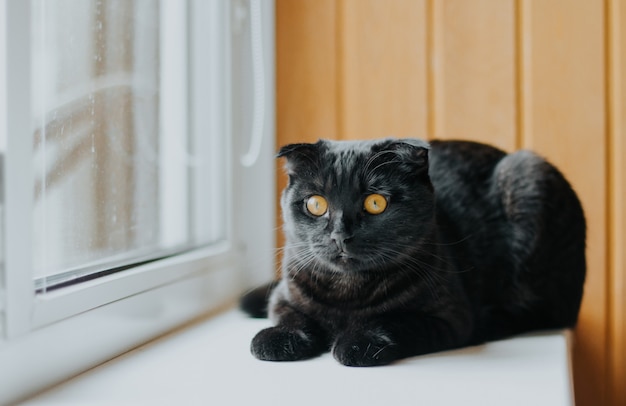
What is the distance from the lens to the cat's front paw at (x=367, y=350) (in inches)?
39.7

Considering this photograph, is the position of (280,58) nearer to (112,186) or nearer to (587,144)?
(112,186)

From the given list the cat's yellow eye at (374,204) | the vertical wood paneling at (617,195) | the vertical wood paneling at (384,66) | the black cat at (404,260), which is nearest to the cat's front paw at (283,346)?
the black cat at (404,260)

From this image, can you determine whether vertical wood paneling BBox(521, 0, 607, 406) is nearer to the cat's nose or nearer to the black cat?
the black cat

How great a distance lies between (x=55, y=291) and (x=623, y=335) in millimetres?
1315

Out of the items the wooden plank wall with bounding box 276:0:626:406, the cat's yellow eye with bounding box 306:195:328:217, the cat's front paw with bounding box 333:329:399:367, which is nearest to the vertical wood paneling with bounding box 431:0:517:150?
the wooden plank wall with bounding box 276:0:626:406

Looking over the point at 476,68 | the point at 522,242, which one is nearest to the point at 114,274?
the point at 522,242

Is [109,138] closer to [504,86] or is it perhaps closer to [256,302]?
[256,302]

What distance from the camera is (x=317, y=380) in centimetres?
94

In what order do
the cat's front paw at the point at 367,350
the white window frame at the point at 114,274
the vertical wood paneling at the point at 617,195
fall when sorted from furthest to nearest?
the vertical wood paneling at the point at 617,195, the cat's front paw at the point at 367,350, the white window frame at the point at 114,274

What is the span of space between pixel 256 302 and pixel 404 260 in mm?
418

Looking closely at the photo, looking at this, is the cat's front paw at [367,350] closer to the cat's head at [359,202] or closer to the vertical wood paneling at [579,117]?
the cat's head at [359,202]

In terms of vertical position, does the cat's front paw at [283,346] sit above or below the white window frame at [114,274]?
below

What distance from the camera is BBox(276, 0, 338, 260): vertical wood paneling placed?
1748 millimetres

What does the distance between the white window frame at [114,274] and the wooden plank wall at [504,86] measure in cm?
15
